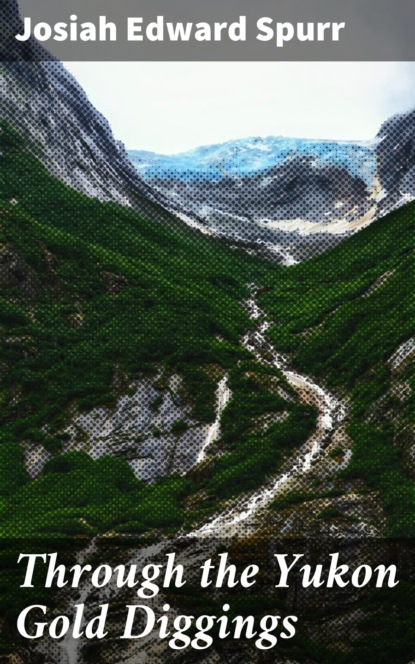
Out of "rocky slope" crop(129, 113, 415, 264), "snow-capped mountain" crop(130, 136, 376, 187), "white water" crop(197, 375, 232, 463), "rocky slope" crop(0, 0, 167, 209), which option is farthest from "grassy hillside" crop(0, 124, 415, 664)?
"snow-capped mountain" crop(130, 136, 376, 187)

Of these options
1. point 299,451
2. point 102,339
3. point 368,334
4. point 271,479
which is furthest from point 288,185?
point 271,479

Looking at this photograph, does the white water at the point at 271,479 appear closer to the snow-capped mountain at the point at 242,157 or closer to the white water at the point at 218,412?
the white water at the point at 218,412

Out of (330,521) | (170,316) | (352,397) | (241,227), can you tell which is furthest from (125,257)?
(330,521)

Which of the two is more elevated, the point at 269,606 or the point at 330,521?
the point at 330,521

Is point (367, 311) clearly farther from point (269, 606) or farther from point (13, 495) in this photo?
point (269, 606)

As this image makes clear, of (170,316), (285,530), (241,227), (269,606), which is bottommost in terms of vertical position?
(269,606)

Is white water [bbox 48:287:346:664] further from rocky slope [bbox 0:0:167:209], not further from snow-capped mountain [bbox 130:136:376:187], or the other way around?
snow-capped mountain [bbox 130:136:376:187]

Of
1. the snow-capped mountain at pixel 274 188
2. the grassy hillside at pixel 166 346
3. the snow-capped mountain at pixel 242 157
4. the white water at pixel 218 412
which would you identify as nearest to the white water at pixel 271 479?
the white water at pixel 218 412
